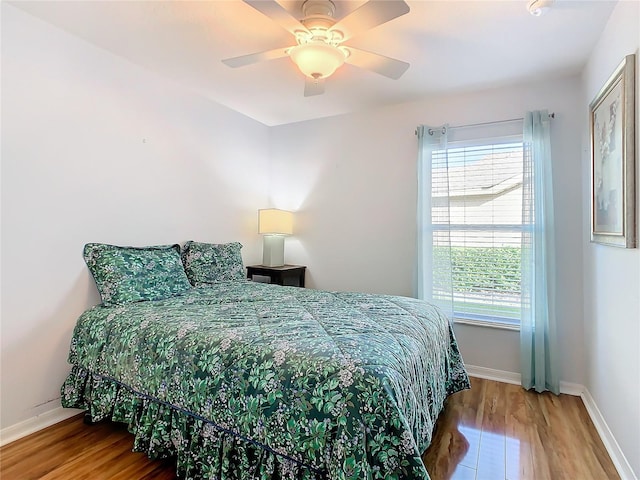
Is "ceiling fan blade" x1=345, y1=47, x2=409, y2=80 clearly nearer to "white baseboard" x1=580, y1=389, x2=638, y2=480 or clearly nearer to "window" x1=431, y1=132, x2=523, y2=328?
"window" x1=431, y1=132, x2=523, y2=328

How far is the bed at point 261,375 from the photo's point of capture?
4.01 ft

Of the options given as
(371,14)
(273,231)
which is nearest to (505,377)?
(273,231)

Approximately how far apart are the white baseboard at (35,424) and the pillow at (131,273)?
30.0 inches

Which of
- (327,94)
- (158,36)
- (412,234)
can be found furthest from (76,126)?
(412,234)

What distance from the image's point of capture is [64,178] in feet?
7.53

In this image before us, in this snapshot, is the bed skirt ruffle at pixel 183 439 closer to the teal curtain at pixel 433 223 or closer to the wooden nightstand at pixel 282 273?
the wooden nightstand at pixel 282 273

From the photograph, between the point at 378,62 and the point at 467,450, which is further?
the point at 378,62

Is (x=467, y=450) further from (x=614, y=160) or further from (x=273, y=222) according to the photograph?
(x=273, y=222)

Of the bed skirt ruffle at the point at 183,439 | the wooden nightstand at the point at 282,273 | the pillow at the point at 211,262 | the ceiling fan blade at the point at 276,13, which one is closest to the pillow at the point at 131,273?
the pillow at the point at 211,262

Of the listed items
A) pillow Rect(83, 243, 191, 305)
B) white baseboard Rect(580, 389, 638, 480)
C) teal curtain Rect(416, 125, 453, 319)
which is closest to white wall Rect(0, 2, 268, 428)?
pillow Rect(83, 243, 191, 305)

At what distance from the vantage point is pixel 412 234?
3.36m

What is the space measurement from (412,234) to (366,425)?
2381mm

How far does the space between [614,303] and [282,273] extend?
262 centimetres

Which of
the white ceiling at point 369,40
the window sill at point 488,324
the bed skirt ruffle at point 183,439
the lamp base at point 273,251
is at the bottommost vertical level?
the bed skirt ruffle at point 183,439
